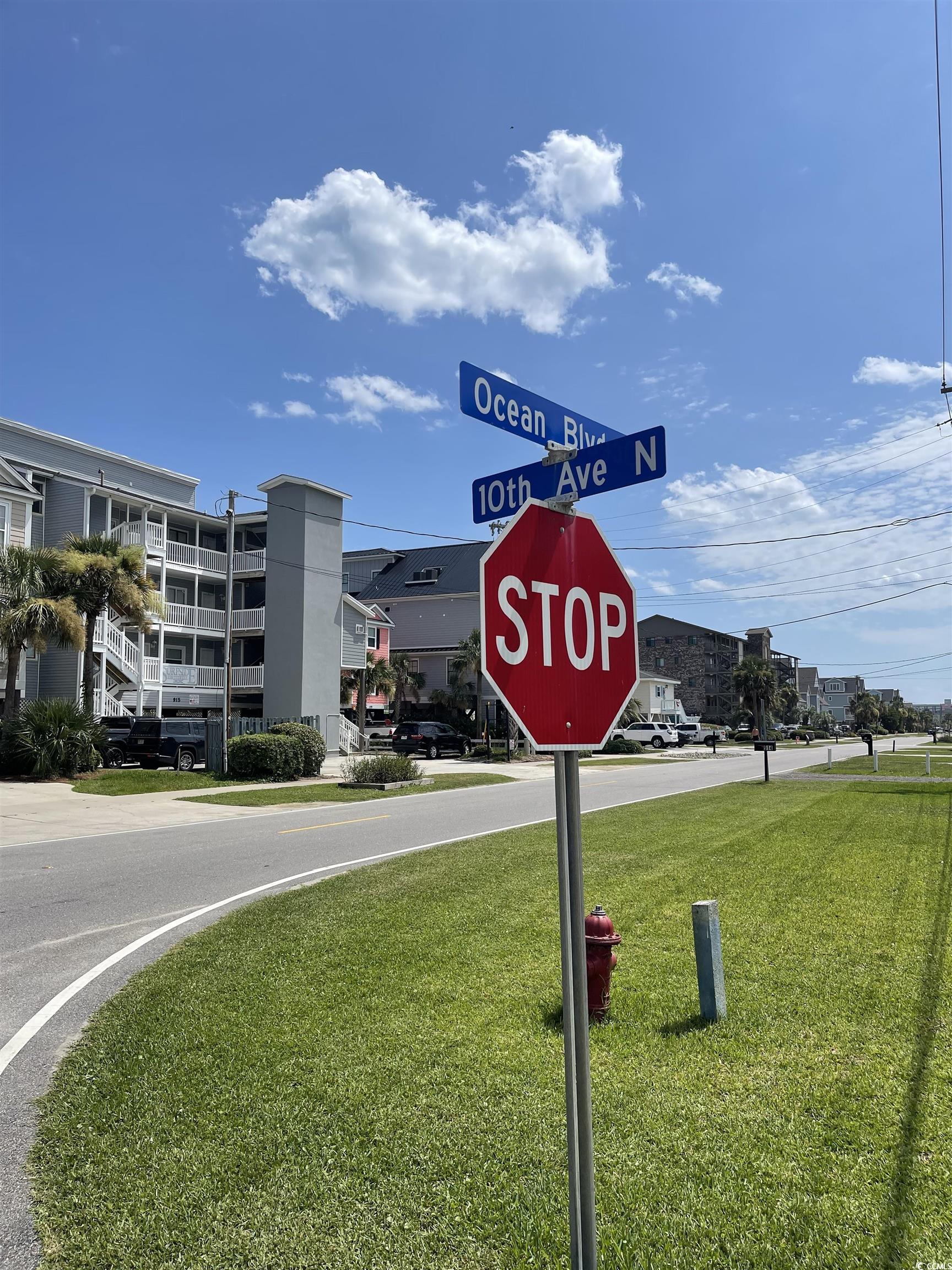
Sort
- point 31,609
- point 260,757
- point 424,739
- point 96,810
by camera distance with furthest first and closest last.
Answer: point 424,739, point 260,757, point 31,609, point 96,810

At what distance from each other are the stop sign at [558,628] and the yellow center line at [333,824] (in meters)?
12.6

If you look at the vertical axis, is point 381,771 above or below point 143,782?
above

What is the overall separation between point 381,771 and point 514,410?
20617 mm

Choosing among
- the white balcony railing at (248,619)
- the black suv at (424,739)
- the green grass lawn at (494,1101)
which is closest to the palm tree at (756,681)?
the black suv at (424,739)

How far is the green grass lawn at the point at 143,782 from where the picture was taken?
21.6 m

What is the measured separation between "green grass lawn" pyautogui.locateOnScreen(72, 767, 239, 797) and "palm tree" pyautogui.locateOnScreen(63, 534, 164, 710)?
2.73 m

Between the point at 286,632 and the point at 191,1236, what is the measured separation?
33.8 metres

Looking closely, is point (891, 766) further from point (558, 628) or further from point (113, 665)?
point (558, 628)

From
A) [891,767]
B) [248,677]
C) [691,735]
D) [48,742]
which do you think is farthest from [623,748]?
[48,742]

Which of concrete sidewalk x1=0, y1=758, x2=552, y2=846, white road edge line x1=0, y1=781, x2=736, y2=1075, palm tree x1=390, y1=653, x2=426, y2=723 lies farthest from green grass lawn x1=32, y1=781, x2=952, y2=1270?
palm tree x1=390, y1=653, x2=426, y2=723

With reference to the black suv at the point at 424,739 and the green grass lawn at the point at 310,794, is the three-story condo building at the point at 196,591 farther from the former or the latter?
the green grass lawn at the point at 310,794

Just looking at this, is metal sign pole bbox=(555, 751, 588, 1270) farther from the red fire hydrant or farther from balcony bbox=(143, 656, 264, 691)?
balcony bbox=(143, 656, 264, 691)

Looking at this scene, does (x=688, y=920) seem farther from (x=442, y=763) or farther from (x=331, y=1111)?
(x=442, y=763)

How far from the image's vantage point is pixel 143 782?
22734 millimetres
